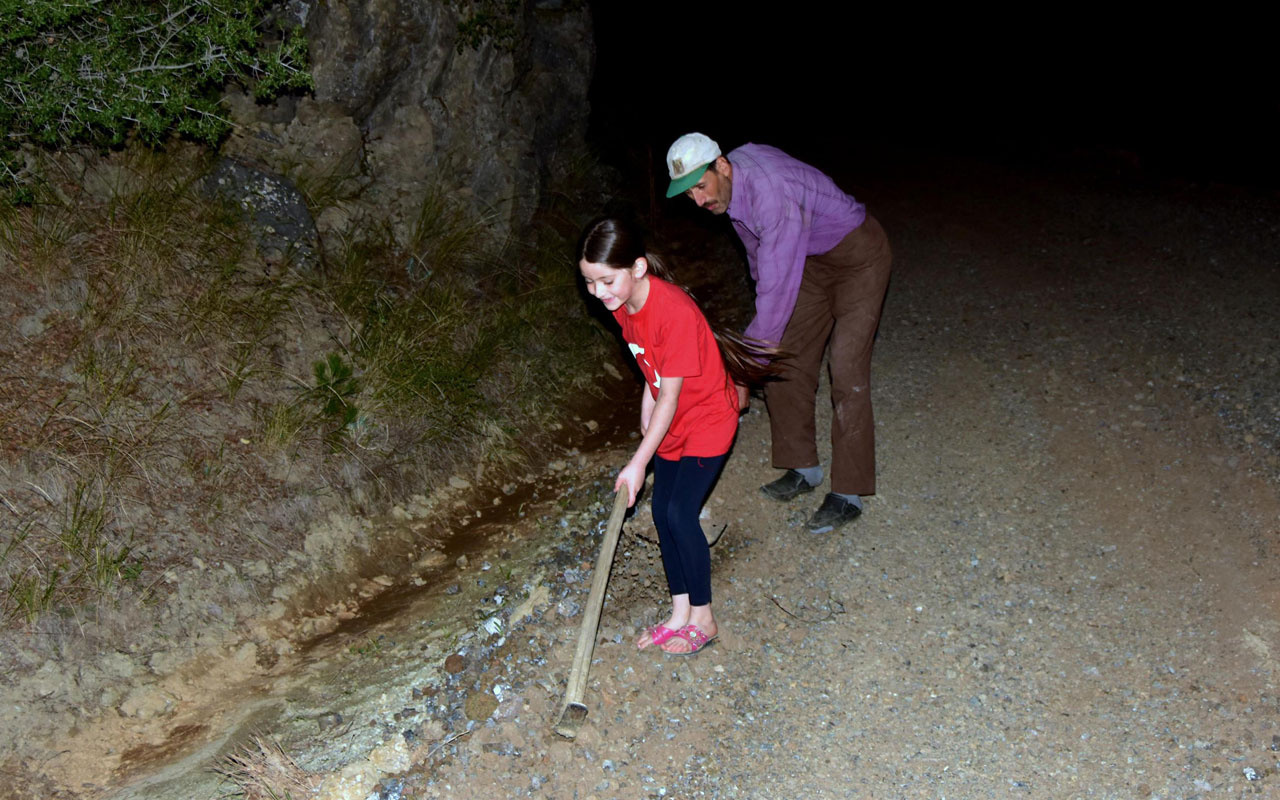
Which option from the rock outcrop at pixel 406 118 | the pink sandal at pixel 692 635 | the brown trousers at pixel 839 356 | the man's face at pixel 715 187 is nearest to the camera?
the man's face at pixel 715 187

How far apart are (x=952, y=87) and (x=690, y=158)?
11.6 metres

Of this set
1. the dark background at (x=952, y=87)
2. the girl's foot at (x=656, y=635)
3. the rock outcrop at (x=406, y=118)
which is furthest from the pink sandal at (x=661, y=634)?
the dark background at (x=952, y=87)

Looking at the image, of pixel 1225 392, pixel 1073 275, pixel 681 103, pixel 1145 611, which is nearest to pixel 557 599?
pixel 1145 611

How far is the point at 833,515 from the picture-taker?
194 inches

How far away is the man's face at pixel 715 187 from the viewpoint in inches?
153

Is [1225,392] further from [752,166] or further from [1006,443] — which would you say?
[752,166]

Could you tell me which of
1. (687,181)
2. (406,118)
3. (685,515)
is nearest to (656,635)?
(685,515)

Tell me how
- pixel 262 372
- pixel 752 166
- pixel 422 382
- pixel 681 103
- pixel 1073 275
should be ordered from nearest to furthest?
1. pixel 752 166
2. pixel 262 372
3. pixel 422 382
4. pixel 1073 275
5. pixel 681 103

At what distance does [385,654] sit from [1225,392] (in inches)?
195

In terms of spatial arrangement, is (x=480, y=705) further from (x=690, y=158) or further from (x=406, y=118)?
(x=406, y=118)

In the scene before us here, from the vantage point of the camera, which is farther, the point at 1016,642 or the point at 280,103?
the point at 280,103

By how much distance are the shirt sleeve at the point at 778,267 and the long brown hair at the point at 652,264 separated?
0.35 feet

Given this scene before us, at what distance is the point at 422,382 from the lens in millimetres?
5781

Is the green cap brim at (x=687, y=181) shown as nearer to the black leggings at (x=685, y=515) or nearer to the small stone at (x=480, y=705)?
the black leggings at (x=685, y=515)
